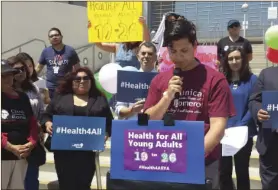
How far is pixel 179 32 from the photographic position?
2.34m

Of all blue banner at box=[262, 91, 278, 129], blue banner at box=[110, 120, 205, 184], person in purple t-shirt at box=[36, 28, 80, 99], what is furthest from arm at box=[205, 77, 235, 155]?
person in purple t-shirt at box=[36, 28, 80, 99]

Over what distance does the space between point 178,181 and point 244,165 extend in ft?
8.64

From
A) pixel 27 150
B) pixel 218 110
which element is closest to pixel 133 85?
pixel 27 150

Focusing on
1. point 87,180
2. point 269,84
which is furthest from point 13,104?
point 269,84

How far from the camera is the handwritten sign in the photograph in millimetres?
2158

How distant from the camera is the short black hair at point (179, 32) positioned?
2.35 metres

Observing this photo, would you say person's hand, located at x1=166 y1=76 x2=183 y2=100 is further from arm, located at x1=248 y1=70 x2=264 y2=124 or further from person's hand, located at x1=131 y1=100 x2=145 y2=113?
person's hand, located at x1=131 y1=100 x2=145 y2=113

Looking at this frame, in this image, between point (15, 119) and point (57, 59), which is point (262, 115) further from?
point (57, 59)

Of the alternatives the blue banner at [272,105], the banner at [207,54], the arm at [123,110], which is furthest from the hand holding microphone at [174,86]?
the banner at [207,54]

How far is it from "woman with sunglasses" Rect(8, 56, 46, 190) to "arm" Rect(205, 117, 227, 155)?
2605 mm

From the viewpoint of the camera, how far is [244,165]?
15.1ft

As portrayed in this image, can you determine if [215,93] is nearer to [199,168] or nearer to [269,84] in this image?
[199,168]

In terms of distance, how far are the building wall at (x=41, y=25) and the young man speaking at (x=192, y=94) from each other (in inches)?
462

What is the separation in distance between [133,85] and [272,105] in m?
1.25
